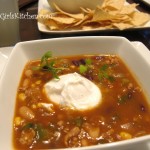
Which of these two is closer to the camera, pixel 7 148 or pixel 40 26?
pixel 7 148

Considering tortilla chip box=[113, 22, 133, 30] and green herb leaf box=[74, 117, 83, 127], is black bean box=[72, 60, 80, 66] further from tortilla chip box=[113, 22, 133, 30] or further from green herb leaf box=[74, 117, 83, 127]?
tortilla chip box=[113, 22, 133, 30]

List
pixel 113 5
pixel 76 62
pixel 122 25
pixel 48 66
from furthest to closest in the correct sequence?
pixel 113 5 < pixel 122 25 < pixel 76 62 < pixel 48 66

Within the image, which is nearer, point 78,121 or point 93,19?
point 78,121

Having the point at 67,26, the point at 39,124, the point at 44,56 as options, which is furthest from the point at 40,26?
the point at 39,124

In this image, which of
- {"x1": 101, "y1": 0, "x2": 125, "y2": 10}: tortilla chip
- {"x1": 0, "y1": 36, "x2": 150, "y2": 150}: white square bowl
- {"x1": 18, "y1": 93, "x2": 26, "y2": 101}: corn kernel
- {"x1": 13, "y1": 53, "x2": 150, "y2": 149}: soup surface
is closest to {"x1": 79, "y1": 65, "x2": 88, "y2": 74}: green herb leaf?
{"x1": 13, "y1": 53, "x2": 150, "y2": 149}: soup surface

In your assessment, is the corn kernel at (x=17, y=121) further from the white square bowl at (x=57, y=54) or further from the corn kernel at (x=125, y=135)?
the corn kernel at (x=125, y=135)

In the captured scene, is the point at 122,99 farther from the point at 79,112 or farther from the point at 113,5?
the point at 113,5

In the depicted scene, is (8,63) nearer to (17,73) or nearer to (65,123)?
(17,73)

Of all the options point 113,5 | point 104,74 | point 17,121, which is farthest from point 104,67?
point 113,5
